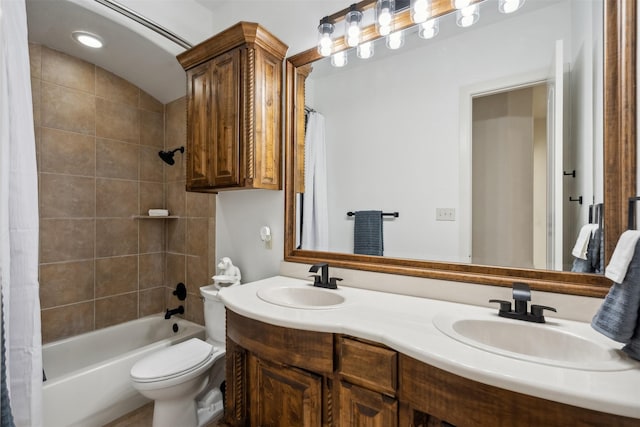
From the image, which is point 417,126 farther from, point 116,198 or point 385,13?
point 116,198

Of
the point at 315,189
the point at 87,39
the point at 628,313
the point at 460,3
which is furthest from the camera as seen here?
the point at 87,39

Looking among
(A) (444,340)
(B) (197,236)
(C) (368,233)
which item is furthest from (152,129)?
(A) (444,340)

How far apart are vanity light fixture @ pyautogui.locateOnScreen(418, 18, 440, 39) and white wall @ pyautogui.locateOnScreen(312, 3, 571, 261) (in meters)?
0.04

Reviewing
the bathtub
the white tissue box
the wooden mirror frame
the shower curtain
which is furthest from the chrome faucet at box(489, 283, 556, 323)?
the white tissue box

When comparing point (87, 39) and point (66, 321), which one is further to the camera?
point (66, 321)

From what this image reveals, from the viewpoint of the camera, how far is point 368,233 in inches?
61.7

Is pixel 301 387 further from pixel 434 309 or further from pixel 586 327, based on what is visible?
pixel 586 327

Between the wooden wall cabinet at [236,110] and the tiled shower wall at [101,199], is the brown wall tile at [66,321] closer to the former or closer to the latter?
the tiled shower wall at [101,199]

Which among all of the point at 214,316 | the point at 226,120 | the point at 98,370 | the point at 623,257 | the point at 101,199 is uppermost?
the point at 226,120

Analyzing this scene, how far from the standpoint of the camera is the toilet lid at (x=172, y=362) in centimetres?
145

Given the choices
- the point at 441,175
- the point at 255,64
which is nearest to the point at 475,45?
the point at 441,175

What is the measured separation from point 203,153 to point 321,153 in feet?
2.41

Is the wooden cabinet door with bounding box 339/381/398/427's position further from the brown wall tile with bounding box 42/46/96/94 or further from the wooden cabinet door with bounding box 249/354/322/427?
the brown wall tile with bounding box 42/46/96/94

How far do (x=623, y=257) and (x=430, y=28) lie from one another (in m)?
1.18
